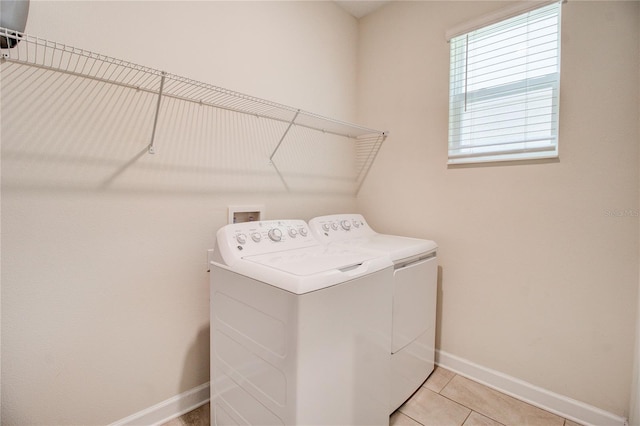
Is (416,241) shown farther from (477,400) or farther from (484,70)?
(484,70)

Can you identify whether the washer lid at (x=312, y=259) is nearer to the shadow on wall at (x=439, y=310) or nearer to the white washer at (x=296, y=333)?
the white washer at (x=296, y=333)

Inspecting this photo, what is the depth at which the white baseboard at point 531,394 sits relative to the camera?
1399 millimetres

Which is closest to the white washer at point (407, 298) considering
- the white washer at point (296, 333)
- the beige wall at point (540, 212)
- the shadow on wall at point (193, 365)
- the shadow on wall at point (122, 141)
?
the white washer at point (296, 333)

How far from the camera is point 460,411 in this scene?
4.95ft

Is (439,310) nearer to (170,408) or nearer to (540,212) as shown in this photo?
(540,212)

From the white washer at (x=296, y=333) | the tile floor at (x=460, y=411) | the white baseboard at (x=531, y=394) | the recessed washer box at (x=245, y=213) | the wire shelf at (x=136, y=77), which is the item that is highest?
the wire shelf at (x=136, y=77)

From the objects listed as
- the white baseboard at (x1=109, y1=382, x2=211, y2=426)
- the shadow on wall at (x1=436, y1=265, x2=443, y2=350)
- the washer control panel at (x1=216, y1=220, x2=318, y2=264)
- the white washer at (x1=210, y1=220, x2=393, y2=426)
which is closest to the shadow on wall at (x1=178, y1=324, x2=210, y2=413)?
the white baseboard at (x1=109, y1=382, x2=211, y2=426)

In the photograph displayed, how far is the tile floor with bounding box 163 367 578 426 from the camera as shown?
143 centimetres

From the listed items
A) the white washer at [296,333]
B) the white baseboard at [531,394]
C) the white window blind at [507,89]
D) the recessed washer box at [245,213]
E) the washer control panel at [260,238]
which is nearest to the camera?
the white washer at [296,333]

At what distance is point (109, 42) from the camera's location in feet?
3.97

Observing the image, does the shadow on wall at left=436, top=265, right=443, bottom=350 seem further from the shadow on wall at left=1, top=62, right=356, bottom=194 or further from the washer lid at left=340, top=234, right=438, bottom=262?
the shadow on wall at left=1, top=62, right=356, bottom=194

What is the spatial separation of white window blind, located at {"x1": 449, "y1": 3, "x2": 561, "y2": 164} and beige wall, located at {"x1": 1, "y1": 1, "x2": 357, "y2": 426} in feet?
4.04

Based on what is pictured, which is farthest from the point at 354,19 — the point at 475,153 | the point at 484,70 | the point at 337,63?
the point at 475,153

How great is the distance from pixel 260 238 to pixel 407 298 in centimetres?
82
